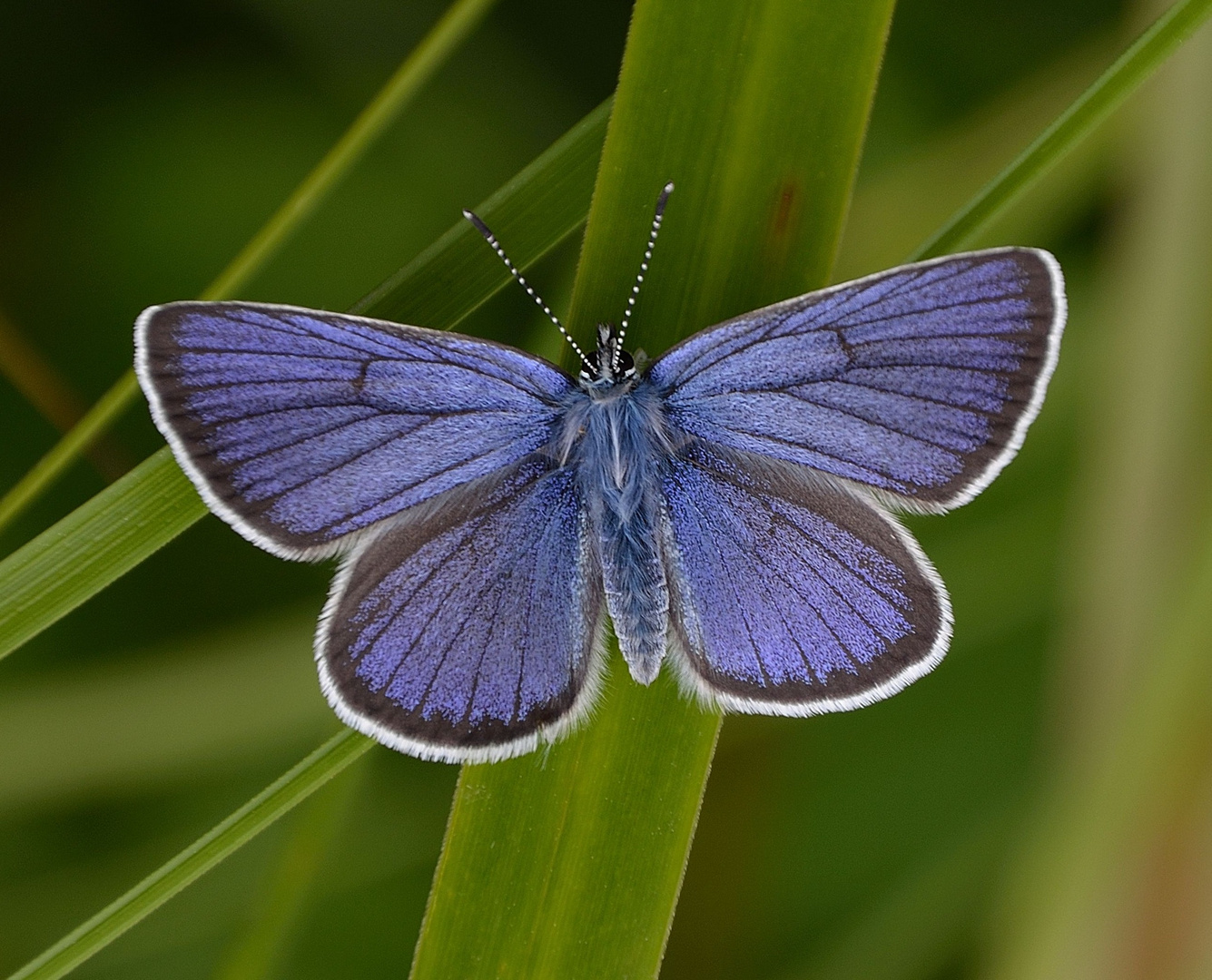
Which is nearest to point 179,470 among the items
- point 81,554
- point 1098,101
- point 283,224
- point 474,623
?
point 81,554

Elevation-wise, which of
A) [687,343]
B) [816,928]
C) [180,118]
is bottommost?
[816,928]

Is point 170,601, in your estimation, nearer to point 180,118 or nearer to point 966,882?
point 180,118

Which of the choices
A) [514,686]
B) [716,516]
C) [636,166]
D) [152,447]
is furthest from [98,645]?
[636,166]

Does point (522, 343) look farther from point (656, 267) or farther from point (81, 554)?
point (81, 554)

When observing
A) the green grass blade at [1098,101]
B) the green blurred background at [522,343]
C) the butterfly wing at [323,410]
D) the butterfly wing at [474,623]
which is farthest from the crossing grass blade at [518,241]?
the green blurred background at [522,343]

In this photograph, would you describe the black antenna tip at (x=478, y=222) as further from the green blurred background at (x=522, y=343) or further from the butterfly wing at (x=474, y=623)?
the green blurred background at (x=522, y=343)

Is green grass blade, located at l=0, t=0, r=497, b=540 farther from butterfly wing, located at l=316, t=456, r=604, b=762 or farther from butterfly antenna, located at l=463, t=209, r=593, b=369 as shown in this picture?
butterfly wing, located at l=316, t=456, r=604, b=762
